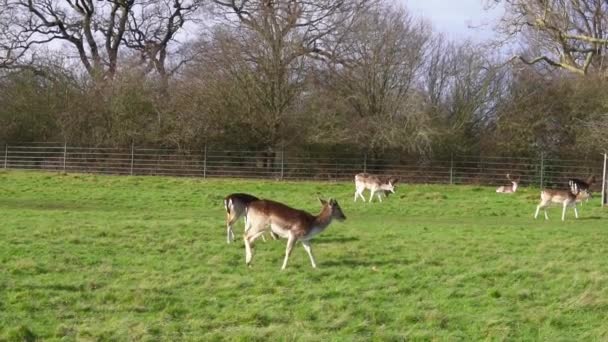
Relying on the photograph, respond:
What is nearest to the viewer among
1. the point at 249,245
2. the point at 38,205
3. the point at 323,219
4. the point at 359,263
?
the point at 249,245

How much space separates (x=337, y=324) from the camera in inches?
283

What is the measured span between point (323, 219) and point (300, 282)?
1.87 m

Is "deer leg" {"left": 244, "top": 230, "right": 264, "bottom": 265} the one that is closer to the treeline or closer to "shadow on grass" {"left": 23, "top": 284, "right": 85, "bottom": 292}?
"shadow on grass" {"left": 23, "top": 284, "right": 85, "bottom": 292}

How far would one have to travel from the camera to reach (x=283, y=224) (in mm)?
10469

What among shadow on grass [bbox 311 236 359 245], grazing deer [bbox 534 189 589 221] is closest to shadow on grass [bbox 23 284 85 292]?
shadow on grass [bbox 311 236 359 245]

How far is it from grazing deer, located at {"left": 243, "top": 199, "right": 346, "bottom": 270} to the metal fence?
19.7 m

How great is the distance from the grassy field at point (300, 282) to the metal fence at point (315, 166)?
13.7 meters

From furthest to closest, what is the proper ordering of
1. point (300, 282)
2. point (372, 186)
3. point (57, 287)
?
point (372, 186), point (300, 282), point (57, 287)

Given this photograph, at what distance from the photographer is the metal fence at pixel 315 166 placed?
30.9m

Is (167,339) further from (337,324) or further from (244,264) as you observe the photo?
(244,264)

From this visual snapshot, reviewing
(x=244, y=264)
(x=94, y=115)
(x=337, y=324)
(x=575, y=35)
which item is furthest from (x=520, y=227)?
(x=94, y=115)

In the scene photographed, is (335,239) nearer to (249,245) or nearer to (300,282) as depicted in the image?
(249,245)

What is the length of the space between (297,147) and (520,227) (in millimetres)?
16217

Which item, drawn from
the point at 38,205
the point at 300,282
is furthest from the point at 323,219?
the point at 38,205
